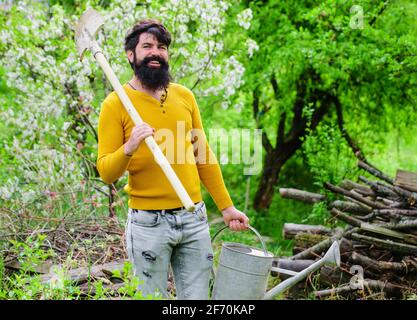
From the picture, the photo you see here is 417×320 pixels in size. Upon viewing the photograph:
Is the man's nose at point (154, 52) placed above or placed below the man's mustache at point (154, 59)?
above

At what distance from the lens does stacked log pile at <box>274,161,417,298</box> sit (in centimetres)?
554

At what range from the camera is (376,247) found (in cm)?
591

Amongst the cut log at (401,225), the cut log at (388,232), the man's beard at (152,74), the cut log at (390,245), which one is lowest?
the cut log at (390,245)

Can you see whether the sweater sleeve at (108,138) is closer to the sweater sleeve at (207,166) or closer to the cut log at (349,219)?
the sweater sleeve at (207,166)

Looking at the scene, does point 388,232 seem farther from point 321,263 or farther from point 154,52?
point 154,52

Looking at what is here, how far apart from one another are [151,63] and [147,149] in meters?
0.46

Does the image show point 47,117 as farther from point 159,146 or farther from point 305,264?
point 159,146

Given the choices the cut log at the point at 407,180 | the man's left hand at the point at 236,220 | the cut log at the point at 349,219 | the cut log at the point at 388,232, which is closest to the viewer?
the man's left hand at the point at 236,220

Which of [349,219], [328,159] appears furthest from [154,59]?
[328,159]

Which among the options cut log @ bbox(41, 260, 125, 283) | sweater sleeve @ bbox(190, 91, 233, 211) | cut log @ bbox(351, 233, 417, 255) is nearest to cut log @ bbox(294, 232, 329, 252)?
cut log @ bbox(351, 233, 417, 255)

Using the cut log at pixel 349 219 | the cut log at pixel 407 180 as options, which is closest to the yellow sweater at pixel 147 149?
the cut log at pixel 349 219

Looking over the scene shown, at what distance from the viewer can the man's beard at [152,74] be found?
319 cm

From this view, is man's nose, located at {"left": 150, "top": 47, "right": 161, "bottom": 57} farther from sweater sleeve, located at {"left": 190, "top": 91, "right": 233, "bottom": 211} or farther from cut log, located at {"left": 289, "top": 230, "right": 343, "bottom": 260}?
cut log, located at {"left": 289, "top": 230, "right": 343, "bottom": 260}
